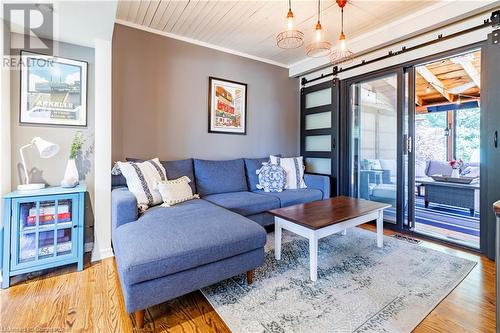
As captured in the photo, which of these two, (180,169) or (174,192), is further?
(180,169)

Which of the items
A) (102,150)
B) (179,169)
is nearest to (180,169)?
(179,169)

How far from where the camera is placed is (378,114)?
10.7 ft

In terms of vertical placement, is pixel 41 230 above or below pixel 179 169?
below

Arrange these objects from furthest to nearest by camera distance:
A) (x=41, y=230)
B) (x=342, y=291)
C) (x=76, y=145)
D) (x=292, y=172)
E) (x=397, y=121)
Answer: (x=292, y=172)
(x=397, y=121)
(x=76, y=145)
(x=41, y=230)
(x=342, y=291)

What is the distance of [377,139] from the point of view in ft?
10.7

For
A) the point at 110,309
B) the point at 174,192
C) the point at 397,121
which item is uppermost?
the point at 397,121

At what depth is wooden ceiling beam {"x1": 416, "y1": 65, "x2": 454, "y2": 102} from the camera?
343 cm

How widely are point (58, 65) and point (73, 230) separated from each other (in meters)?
1.58

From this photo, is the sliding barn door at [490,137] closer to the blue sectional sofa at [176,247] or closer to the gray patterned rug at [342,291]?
the gray patterned rug at [342,291]

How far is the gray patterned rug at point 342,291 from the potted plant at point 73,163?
1.49 metres

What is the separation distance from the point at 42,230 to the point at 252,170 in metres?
2.29

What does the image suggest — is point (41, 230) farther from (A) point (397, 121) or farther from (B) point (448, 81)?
(B) point (448, 81)

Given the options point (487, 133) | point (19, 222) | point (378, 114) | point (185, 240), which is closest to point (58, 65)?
point (19, 222)

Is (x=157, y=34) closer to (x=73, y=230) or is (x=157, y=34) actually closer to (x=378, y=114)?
(x=73, y=230)
